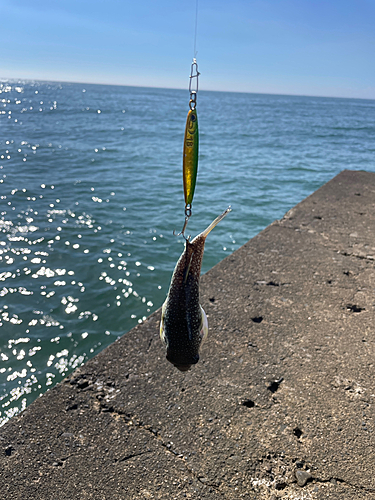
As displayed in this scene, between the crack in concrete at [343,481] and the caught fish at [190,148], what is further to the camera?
the crack in concrete at [343,481]

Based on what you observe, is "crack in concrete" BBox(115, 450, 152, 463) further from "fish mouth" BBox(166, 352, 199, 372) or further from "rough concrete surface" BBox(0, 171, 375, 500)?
"fish mouth" BBox(166, 352, 199, 372)

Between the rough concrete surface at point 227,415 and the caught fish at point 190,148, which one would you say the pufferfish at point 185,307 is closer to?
the caught fish at point 190,148

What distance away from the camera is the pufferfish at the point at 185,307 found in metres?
1.71

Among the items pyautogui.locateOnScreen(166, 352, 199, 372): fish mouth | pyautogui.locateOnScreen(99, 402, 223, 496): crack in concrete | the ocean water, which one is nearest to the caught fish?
pyautogui.locateOnScreen(166, 352, 199, 372): fish mouth

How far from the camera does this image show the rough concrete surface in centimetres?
240

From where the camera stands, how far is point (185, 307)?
67.4 inches

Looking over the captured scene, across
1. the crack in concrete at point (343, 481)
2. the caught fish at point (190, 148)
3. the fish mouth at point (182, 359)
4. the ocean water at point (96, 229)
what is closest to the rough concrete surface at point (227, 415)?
the crack in concrete at point (343, 481)

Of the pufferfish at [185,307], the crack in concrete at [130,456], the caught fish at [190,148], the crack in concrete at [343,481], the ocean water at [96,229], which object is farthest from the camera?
the ocean water at [96,229]

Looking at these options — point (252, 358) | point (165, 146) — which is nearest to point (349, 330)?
point (252, 358)

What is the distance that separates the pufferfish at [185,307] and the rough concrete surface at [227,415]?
1.22 m

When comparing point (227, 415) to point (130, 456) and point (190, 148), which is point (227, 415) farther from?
point (190, 148)

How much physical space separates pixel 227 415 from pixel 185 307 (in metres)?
1.52

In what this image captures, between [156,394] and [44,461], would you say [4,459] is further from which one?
[156,394]

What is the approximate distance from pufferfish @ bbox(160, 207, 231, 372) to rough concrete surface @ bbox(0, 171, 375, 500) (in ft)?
3.99
